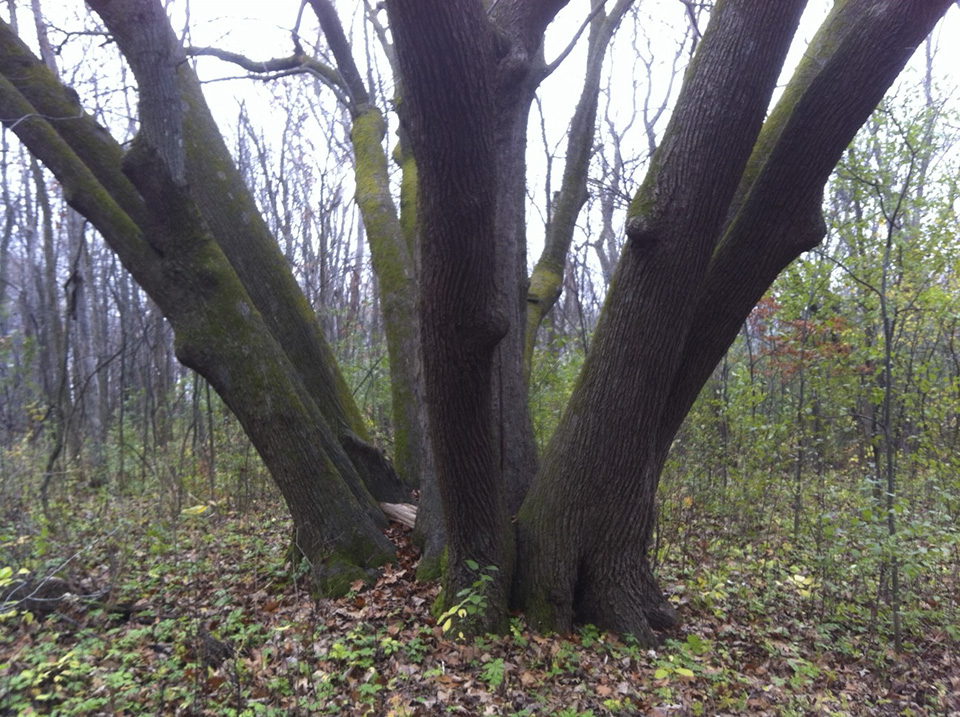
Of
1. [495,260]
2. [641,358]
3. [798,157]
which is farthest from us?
[641,358]

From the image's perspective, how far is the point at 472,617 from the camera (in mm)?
4305

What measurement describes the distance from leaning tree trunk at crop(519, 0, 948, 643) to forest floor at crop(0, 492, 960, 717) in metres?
0.48

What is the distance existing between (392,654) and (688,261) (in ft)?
9.72

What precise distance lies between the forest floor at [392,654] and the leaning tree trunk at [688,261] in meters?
0.48

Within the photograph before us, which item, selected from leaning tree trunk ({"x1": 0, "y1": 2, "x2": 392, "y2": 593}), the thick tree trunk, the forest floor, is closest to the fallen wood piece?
the forest floor

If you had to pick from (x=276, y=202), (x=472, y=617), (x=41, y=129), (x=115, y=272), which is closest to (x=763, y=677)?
(x=472, y=617)

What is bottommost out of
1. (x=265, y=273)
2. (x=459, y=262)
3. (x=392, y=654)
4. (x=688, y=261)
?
(x=392, y=654)

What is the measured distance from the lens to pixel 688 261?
4098 millimetres

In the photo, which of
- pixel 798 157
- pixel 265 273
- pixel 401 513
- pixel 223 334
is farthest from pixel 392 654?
pixel 798 157

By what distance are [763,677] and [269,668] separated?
3036 mm

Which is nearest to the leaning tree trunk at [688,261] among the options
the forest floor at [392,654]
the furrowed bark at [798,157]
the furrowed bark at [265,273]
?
the furrowed bark at [798,157]

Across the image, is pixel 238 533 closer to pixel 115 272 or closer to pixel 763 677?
pixel 763 677

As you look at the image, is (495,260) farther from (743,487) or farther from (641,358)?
(743,487)

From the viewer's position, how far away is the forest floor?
358 cm
